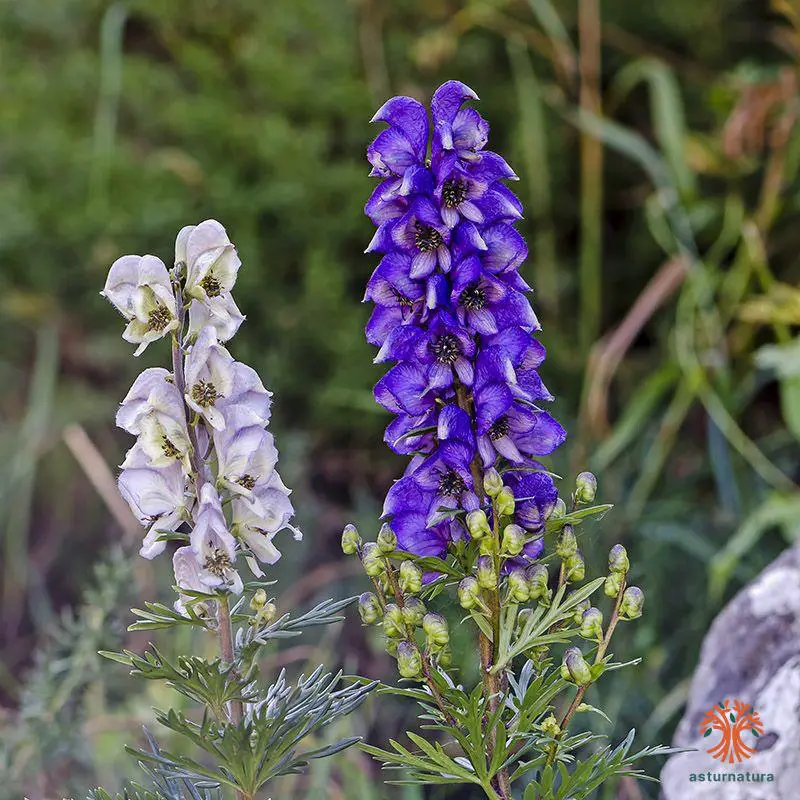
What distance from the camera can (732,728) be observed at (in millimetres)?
1478

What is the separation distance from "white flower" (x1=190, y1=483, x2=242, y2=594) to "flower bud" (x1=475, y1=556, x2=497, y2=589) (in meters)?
0.22

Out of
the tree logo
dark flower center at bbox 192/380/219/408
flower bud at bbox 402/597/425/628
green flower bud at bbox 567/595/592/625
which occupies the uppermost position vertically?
dark flower center at bbox 192/380/219/408

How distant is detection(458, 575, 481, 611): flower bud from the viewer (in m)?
0.98

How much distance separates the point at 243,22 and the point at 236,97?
380mm

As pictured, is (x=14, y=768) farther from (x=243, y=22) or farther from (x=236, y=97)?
(x=243, y=22)

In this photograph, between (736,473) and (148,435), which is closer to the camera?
(148,435)

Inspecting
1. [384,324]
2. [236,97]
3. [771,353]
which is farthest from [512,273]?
[236,97]

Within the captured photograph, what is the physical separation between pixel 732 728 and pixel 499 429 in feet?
2.22

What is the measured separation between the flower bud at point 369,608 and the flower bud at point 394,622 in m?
0.03

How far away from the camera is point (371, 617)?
1.05 metres

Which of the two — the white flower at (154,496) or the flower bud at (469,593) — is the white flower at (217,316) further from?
the flower bud at (469,593)

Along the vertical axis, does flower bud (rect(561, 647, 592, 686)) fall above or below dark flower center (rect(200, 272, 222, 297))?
below

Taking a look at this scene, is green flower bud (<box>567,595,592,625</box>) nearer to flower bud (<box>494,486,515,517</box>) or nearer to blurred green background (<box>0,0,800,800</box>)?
flower bud (<box>494,486,515,517</box>)

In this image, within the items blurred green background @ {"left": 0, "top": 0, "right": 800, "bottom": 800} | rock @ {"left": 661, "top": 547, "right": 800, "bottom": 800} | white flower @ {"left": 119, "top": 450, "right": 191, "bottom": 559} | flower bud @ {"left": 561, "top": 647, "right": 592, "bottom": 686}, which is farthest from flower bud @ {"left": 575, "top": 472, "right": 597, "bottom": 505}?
blurred green background @ {"left": 0, "top": 0, "right": 800, "bottom": 800}
